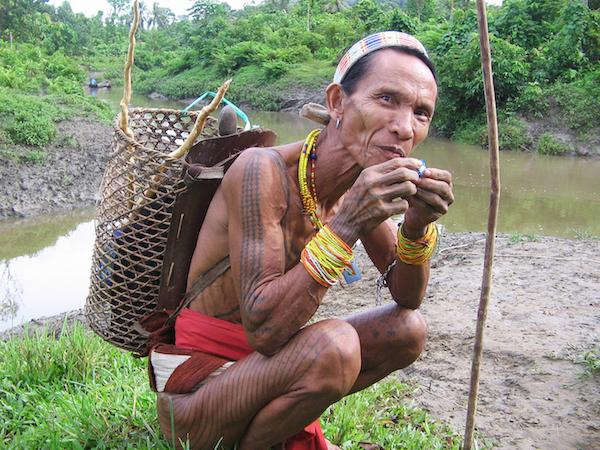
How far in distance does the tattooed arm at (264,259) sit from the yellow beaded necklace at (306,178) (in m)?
0.05

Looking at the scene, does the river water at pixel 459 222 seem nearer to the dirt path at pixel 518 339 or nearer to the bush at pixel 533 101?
the bush at pixel 533 101

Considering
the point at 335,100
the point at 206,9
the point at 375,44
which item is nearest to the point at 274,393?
the point at 335,100

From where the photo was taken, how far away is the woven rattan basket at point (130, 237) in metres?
1.99

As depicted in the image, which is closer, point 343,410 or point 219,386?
point 219,386

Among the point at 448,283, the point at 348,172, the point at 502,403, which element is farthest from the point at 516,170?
the point at 348,172

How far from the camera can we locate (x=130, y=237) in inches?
81.0

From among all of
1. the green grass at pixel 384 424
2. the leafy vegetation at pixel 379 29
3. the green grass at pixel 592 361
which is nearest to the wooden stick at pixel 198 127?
the green grass at pixel 384 424

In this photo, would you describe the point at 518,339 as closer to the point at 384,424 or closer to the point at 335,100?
the point at 384,424

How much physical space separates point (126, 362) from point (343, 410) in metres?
1.14

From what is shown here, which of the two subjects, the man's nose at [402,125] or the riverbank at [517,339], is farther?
the riverbank at [517,339]

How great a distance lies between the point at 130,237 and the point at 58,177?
7.41 meters

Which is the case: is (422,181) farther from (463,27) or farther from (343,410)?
(463,27)

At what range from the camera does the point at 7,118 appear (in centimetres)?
927

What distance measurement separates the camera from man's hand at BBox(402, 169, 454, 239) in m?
1.71
